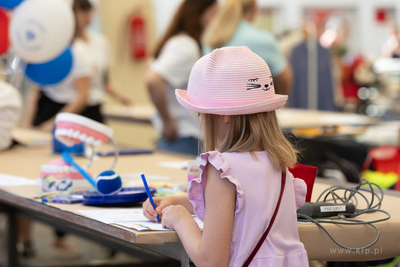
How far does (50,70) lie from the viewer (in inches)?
114

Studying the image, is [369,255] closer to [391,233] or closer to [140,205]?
[391,233]

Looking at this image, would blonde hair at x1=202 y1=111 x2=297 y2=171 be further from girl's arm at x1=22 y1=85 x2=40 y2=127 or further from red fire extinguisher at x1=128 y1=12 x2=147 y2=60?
red fire extinguisher at x1=128 y1=12 x2=147 y2=60

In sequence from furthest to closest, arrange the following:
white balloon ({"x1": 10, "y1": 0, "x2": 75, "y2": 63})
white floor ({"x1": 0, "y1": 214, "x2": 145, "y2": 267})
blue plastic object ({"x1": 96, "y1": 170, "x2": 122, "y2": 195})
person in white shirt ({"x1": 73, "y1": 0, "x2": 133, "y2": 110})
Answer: person in white shirt ({"x1": 73, "y1": 0, "x2": 133, "y2": 110})
white floor ({"x1": 0, "y1": 214, "x2": 145, "y2": 267})
white balloon ({"x1": 10, "y1": 0, "x2": 75, "y2": 63})
blue plastic object ({"x1": 96, "y1": 170, "x2": 122, "y2": 195})

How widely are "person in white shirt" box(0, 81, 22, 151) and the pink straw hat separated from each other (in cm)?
163

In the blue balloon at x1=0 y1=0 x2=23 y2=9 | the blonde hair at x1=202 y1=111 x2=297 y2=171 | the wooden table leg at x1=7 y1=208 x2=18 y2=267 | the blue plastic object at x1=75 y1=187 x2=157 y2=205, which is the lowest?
the wooden table leg at x1=7 y1=208 x2=18 y2=267

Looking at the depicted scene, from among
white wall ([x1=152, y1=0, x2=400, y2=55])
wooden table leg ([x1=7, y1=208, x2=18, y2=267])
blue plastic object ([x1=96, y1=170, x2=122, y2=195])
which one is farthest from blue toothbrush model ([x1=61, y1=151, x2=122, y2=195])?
white wall ([x1=152, y1=0, x2=400, y2=55])

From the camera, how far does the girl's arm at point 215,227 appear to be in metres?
1.02

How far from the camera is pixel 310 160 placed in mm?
3186

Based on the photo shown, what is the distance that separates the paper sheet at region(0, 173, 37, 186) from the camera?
1751 mm

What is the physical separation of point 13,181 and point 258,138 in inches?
40.7

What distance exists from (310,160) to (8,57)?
1.79m

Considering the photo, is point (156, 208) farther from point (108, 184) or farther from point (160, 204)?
point (108, 184)

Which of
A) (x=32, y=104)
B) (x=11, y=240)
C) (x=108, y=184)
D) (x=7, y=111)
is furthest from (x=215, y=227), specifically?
(x=32, y=104)

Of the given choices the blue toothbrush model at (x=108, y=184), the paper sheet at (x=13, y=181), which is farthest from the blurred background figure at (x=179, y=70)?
the blue toothbrush model at (x=108, y=184)
